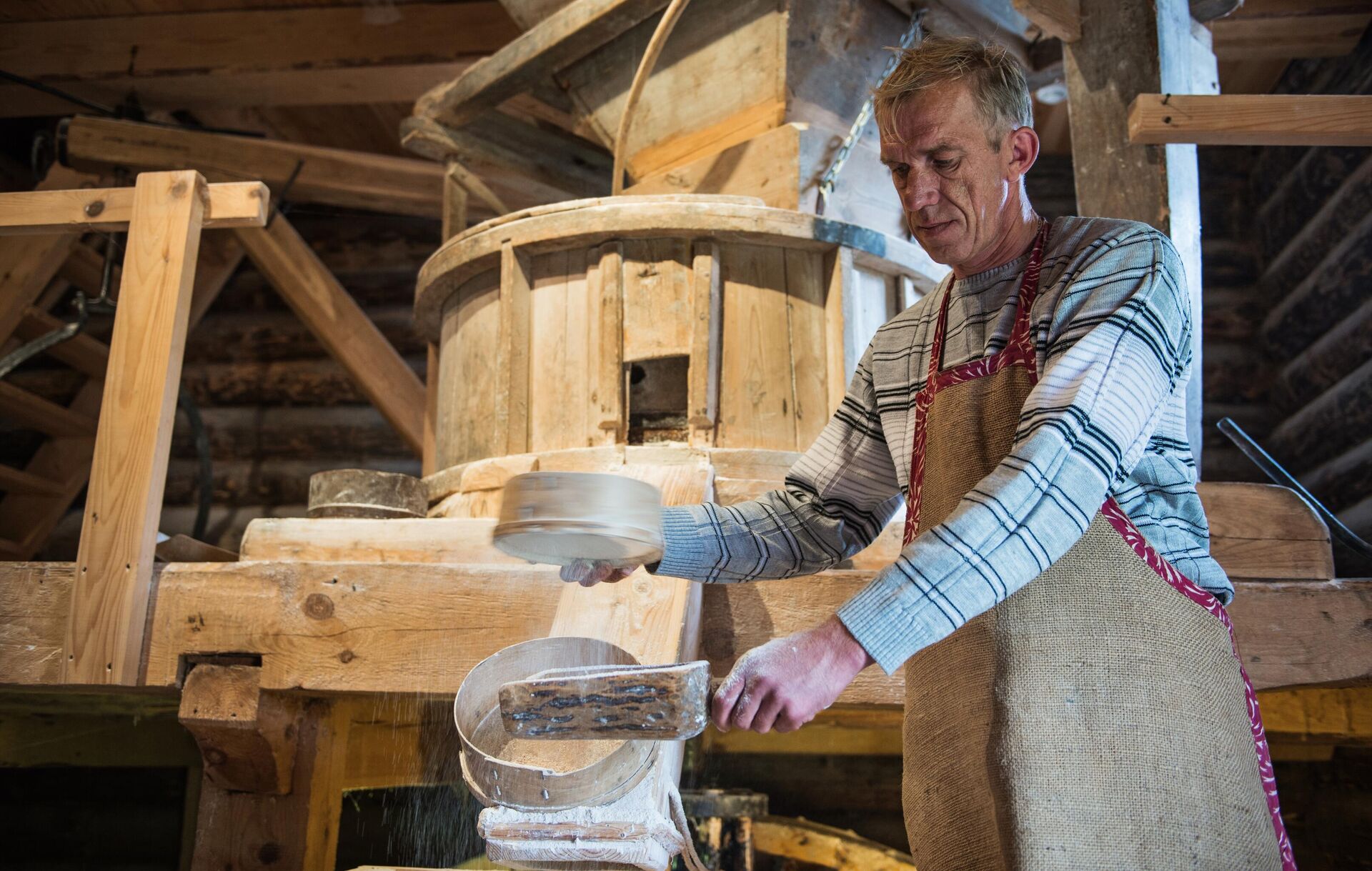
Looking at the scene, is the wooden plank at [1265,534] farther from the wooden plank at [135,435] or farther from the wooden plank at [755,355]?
the wooden plank at [135,435]

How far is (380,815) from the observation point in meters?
5.34

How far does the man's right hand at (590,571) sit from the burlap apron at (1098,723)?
0.63 m

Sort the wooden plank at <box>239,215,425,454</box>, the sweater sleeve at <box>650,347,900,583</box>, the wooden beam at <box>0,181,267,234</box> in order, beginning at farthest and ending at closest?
the wooden plank at <box>239,215,425,454</box> → the wooden beam at <box>0,181,267,234</box> → the sweater sleeve at <box>650,347,900,583</box>

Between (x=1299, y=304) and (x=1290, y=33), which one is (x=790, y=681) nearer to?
(x=1290, y=33)

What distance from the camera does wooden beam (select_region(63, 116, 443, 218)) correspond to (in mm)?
6215

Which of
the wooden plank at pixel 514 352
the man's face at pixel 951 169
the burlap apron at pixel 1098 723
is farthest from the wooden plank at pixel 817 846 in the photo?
the man's face at pixel 951 169

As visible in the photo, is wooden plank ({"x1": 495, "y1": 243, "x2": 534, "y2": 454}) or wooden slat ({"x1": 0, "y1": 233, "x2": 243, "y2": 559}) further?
wooden slat ({"x1": 0, "y1": 233, "x2": 243, "y2": 559})

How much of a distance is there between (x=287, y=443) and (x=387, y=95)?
2373 millimetres

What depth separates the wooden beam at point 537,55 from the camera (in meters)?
4.60

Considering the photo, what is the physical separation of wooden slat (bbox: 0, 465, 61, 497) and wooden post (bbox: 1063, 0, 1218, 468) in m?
5.84

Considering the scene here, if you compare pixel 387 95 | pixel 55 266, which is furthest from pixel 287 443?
pixel 387 95

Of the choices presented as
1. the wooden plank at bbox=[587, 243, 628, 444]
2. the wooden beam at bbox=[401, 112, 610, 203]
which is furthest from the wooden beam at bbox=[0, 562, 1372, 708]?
the wooden beam at bbox=[401, 112, 610, 203]

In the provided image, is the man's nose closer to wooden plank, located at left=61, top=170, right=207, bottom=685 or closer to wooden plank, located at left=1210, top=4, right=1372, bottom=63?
wooden plank, located at left=61, top=170, right=207, bottom=685

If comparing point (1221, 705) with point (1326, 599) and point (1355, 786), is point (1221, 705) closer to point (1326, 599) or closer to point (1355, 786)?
point (1326, 599)
